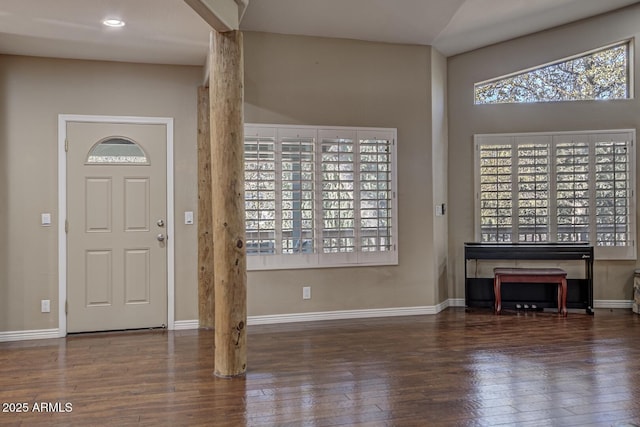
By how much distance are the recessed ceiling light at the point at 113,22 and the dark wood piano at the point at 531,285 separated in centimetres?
407

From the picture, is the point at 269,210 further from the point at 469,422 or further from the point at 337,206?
the point at 469,422

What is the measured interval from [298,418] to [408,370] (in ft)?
3.55

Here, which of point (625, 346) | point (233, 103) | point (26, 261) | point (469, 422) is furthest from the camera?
point (26, 261)

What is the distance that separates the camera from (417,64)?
5.53m

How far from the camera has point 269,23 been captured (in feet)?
15.8

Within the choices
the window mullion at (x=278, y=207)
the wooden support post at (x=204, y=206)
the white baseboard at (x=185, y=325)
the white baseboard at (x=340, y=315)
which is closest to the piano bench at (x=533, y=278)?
the white baseboard at (x=340, y=315)

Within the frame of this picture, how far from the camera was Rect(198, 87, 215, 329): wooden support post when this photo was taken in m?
4.98

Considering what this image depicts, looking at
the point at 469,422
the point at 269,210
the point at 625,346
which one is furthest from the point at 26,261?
the point at 625,346

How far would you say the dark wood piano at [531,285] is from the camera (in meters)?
5.50

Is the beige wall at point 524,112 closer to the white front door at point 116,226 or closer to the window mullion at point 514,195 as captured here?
the window mullion at point 514,195

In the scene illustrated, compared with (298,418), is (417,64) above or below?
above

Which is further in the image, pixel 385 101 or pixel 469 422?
pixel 385 101

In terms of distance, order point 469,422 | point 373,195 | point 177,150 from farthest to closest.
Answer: point 373,195 < point 177,150 < point 469,422

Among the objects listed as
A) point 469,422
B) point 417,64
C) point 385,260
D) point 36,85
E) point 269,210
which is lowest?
point 469,422
